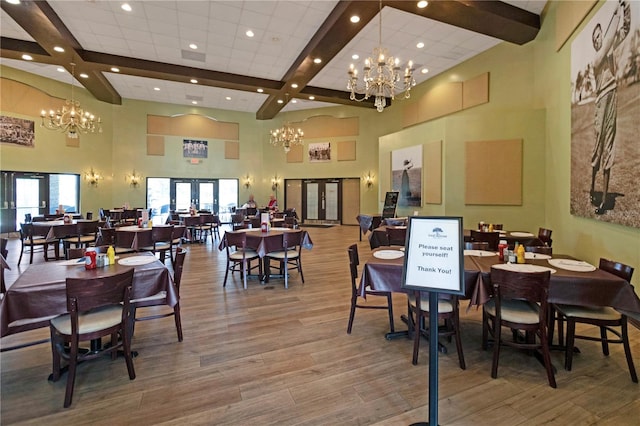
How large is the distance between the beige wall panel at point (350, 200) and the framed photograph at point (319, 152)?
1408 mm

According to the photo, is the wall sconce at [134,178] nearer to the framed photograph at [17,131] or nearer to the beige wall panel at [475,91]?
the framed photograph at [17,131]

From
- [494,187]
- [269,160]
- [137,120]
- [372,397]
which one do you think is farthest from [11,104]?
[494,187]

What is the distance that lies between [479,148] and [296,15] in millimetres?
4950

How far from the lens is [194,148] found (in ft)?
44.5

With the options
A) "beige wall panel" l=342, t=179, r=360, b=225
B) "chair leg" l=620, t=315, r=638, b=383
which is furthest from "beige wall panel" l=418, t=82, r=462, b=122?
"chair leg" l=620, t=315, r=638, b=383

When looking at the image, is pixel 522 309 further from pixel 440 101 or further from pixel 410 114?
pixel 410 114

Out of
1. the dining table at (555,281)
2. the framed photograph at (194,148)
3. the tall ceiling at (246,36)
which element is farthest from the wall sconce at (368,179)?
the dining table at (555,281)

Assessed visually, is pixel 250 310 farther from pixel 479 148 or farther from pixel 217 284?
pixel 479 148

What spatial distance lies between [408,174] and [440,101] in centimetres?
250

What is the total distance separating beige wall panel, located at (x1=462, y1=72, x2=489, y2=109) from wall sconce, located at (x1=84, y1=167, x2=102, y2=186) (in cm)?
1307

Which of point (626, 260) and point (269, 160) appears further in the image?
point (269, 160)

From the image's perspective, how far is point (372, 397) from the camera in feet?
7.14

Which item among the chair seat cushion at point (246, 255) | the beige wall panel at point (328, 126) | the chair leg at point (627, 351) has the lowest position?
the chair leg at point (627, 351)

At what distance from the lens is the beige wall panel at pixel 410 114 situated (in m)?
10.4
